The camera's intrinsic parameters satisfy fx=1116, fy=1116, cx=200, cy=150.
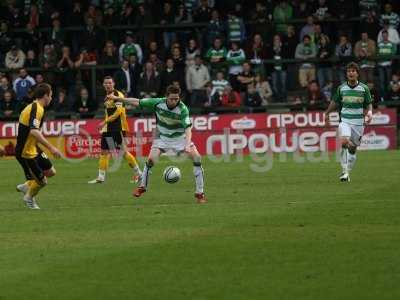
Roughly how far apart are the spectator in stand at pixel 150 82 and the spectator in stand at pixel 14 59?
175 inches

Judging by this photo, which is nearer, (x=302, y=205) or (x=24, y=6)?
(x=302, y=205)

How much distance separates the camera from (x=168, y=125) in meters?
19.1

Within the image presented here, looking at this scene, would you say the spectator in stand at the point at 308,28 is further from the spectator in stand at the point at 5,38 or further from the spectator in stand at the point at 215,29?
the spectator in stand at the point at 5,38

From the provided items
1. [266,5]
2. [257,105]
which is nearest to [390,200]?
[257,105]

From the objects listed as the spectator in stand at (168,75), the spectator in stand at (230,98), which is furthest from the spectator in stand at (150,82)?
the spectator in stand at (230,98)

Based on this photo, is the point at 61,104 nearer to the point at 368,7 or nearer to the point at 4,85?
the point at 4,85

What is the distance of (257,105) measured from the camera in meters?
33.0

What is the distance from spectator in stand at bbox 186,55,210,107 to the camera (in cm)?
3338

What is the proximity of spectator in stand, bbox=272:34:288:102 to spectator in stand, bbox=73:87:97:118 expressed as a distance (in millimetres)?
5518

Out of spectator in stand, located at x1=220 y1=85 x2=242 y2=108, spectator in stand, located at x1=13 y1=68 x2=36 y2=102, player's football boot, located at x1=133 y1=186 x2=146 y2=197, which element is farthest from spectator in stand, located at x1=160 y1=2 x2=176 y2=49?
player's football boot, located at x1=133 y1=186 x2=146 y2=197

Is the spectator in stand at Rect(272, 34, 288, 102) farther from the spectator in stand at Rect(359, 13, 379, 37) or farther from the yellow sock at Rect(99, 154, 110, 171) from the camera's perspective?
the yellow sock at Rect(99, 154, 110, 171)

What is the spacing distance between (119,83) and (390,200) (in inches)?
659

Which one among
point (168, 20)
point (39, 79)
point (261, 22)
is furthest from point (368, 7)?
point (39, 79)

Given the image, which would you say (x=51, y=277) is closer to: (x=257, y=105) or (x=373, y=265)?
(x=373, y=265)
